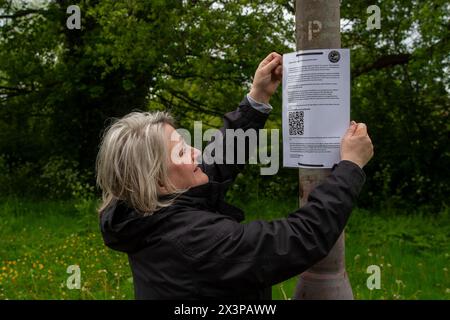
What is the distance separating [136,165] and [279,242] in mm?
610

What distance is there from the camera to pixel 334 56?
6.37 ft

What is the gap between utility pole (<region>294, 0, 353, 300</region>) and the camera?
2004 mm

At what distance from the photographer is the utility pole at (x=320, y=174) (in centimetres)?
200

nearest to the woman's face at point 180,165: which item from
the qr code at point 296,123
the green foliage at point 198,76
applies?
the qr code at point 296,123

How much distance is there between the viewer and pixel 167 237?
1789 mm

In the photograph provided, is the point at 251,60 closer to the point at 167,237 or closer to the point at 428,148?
the point at 428,148

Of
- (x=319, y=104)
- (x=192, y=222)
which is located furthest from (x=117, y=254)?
(x=319, y=104)
